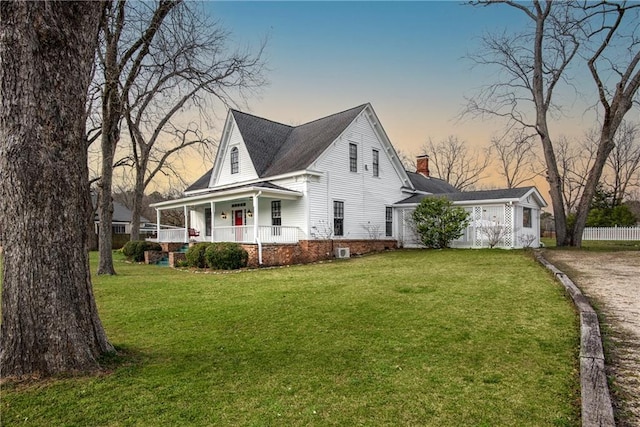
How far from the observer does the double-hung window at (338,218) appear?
59.5 feet

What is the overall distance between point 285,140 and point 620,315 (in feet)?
62.6

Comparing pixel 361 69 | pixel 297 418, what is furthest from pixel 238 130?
pixel 297 418

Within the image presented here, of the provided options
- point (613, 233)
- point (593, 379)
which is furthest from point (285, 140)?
point (613, 233)

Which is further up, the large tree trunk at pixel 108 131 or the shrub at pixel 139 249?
the large tree trunk at pixel 108 131

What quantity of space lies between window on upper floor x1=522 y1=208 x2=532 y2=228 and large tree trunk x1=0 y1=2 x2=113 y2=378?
1974 centimetres

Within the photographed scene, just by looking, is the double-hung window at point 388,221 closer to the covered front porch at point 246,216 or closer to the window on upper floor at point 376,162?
the window on upper floor at point 376,162

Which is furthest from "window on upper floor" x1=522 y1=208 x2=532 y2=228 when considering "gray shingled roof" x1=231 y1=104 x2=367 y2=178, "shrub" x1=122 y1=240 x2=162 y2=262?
"shrub" x1=122 y1=240 x2=162 y2=262

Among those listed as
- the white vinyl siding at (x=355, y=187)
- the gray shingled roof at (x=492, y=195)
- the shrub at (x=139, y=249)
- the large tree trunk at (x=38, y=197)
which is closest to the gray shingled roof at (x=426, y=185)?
the white vinyl siding at (x=355, y=187)

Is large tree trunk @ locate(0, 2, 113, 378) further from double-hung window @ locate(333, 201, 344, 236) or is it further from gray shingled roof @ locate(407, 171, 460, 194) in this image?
gray shingled roof @ locate(407, 171, 460, 194)

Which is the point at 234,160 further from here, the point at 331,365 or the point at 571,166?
the point at 571,166

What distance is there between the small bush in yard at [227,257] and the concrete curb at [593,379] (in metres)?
11.2

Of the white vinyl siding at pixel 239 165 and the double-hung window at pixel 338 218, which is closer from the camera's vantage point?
the double-hung window at pixel 338 218

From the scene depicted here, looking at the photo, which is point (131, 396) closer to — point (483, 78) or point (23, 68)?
point (23, 68)

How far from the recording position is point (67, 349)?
3576 mm
